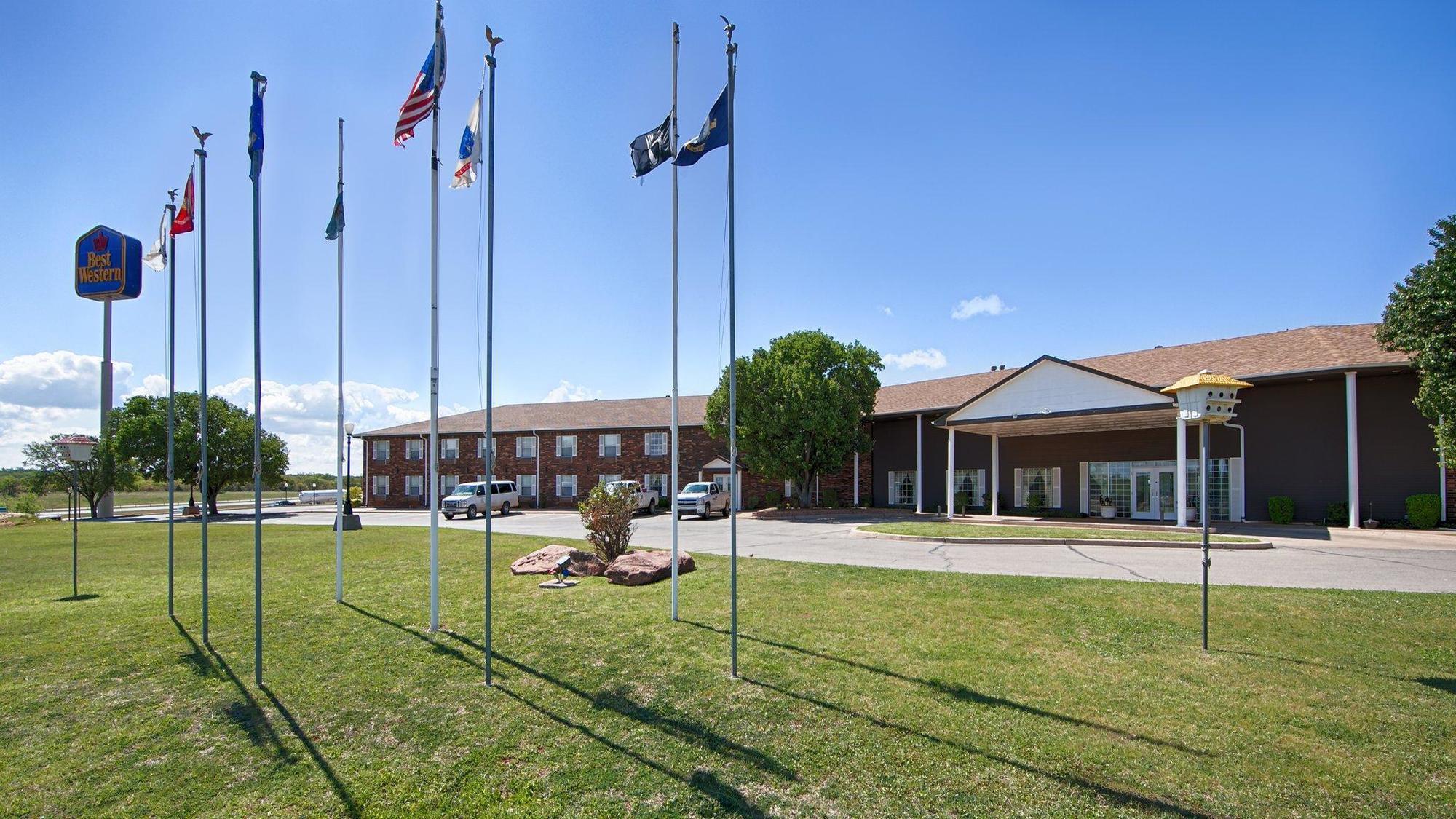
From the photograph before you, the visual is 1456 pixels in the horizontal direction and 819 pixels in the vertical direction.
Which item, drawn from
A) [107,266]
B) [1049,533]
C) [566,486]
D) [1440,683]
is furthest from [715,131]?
[566,486]

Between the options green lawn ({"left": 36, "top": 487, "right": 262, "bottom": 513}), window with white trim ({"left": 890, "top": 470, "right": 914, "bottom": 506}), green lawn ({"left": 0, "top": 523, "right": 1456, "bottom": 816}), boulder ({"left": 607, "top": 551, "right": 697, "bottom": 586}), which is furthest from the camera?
green lawn ({"left": 36, "top": 487, "right": 262, "bottom": 513})

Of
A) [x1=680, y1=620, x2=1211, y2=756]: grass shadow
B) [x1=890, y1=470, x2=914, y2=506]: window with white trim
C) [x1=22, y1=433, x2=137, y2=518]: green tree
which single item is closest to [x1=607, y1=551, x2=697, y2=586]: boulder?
[x1=680, y1=620, x2=1211, y2=756]: grass shadow

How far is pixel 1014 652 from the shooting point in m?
7.25

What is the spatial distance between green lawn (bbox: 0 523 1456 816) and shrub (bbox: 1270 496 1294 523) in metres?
13.7

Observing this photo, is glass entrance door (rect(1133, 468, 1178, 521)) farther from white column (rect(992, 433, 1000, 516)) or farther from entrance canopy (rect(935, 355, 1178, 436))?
white column (rect(992, 433, 1000, 516))

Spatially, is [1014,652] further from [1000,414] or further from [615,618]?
[1000,414]

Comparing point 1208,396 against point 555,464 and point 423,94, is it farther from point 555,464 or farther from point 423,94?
point 555,464

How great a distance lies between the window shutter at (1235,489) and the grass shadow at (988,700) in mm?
21492

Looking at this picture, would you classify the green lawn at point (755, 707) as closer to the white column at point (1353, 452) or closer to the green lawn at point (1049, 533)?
the green lawn at point (1049, 533)

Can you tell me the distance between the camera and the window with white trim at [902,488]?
1252 inches

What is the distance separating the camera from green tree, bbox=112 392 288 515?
42719 mm

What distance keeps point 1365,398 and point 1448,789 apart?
2093 centimetres

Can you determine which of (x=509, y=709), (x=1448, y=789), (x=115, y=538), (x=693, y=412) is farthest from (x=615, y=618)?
(x=693, y=412)

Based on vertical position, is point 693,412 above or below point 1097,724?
above
